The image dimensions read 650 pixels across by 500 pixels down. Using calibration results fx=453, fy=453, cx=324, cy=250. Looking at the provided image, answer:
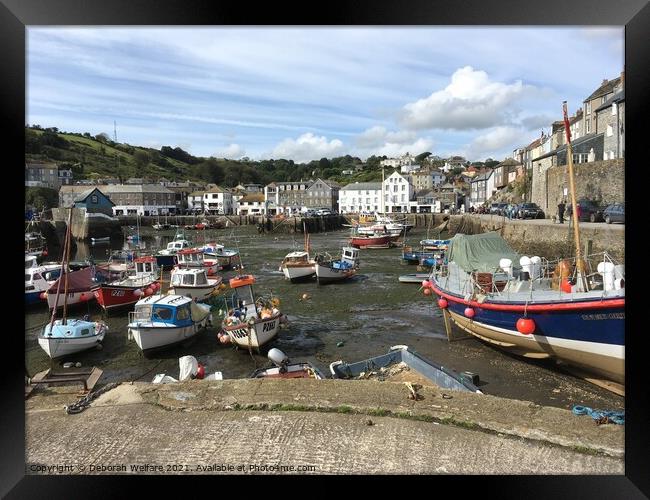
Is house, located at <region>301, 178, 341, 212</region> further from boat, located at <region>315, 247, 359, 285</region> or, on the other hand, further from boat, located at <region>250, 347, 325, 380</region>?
boat, located at <region>250, 347, 325, 380</region>

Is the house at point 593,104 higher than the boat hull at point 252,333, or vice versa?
the house at point 593,104

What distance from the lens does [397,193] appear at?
6938cm

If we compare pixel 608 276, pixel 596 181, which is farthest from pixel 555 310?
pixel 596 181

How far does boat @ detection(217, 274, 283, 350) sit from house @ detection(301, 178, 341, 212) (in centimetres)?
6548

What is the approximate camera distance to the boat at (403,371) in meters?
6.76

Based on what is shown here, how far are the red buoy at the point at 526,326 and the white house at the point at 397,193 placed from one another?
6128 cm

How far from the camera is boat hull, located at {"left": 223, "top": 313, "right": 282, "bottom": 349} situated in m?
9.75

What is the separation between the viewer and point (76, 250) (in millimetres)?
35156

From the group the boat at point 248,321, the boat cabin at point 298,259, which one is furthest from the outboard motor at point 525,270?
the boat cabin at point 298,259

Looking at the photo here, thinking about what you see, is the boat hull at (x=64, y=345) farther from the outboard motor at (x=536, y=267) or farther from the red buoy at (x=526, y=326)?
the outboard motor at (x=536, y=267)

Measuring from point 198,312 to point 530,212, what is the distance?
22.3 metres

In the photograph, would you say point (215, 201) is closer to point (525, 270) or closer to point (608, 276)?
point (525, 270)

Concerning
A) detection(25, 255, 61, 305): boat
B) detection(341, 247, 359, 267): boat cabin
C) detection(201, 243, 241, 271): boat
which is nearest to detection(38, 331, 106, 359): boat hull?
detection(25, 255, 61, 305): boat

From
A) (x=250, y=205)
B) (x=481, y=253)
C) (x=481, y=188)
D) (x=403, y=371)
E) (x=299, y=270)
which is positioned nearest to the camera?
(x=403, y=371)
